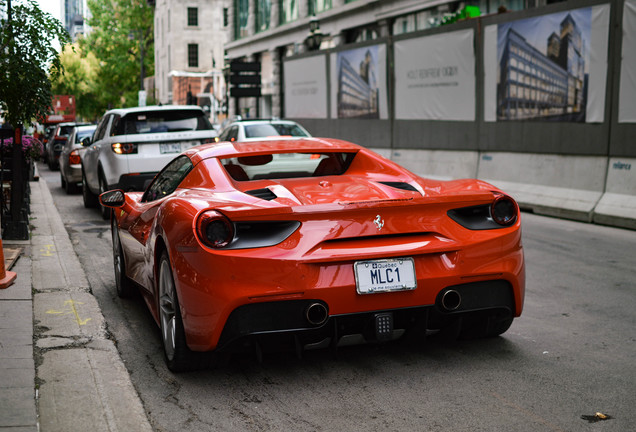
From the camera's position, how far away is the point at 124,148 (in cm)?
1303

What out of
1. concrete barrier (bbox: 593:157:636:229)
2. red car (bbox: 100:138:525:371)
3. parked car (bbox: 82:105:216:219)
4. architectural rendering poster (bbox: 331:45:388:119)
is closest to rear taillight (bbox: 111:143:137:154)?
parked car (bbox: 82:105:216:219)

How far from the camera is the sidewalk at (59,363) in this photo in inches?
159

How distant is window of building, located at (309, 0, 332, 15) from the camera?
39466mm

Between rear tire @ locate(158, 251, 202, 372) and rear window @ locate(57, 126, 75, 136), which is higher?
rear window @ locate(57, 126, 75, 136)

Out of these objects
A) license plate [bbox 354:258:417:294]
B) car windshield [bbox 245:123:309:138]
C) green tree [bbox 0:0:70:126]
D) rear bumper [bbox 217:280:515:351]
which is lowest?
rear bumper [bbox 217:280:515:351]

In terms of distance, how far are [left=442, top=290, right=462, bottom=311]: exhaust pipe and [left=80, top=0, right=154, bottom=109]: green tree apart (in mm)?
86991

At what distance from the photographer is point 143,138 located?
1302cm

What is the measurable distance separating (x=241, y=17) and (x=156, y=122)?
4298 centimetres

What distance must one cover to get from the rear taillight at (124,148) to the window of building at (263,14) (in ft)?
120

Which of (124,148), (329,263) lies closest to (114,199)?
(329,263)

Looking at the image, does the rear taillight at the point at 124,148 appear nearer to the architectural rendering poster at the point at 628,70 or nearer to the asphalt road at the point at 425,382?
the asphalt road at the point at 425,382

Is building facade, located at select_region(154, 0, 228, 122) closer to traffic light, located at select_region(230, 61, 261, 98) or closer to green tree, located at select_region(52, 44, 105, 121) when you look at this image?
green tree, located at select_region(52, 44, 105, 121)

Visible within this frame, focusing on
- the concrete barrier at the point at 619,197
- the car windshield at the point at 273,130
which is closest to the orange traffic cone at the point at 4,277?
the concrete barrier at the point at 619,197

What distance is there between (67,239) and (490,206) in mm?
6820
